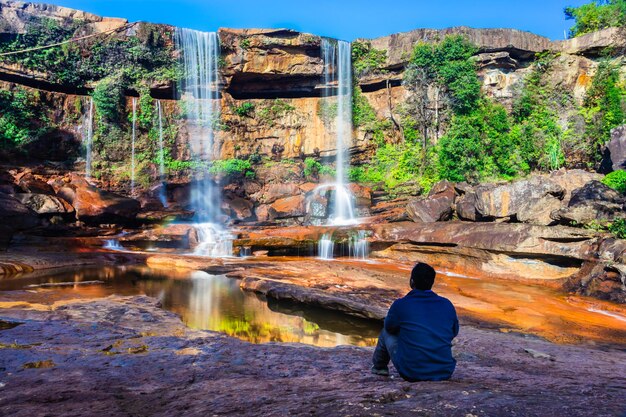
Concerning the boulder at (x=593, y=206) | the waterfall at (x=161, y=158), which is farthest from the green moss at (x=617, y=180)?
the waterfall at (x=161, y=158)

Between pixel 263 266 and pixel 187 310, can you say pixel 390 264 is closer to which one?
pixel 263 266

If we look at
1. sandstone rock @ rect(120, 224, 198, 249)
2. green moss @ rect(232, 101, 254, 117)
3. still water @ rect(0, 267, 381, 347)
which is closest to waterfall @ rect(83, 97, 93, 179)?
green moss @ rect(232, 101, 254, 117)

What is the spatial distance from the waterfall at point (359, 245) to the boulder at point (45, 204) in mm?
12690

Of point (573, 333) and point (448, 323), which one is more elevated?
point (448, 323)

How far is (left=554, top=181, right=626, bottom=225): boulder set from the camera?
13977 mm

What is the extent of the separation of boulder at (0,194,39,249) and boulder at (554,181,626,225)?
20.0 meters

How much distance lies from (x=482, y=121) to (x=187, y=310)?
22624 millimetres

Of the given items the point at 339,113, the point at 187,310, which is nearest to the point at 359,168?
the point at 339,113

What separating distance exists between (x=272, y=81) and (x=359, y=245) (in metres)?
15.0

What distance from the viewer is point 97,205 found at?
19.7 m

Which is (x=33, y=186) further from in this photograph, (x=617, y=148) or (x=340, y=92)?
(x=617, y=148)

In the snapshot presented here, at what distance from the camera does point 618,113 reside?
76.9ft

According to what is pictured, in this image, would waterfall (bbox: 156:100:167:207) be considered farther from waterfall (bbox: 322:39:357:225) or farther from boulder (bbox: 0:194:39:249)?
waterfall (bbox: 322:39:357:225)

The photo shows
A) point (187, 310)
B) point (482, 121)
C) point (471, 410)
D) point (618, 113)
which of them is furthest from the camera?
point (482, 121)
